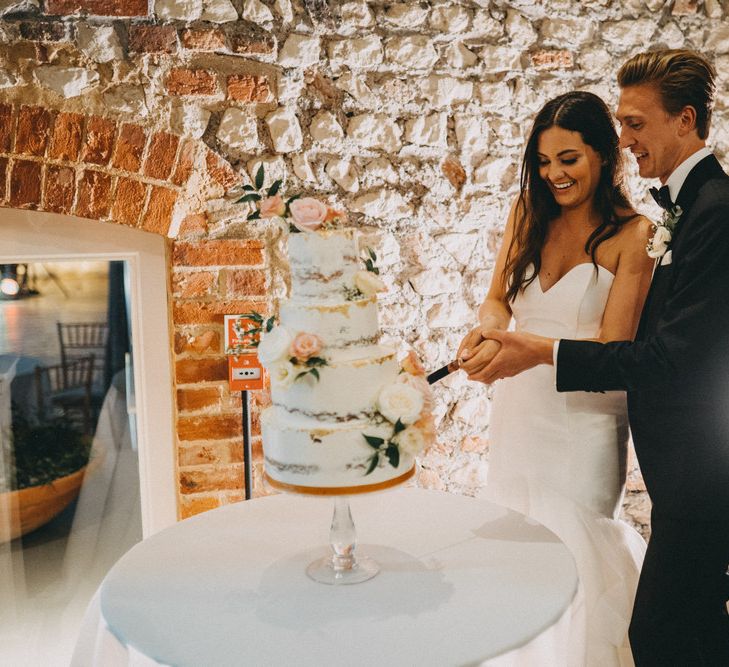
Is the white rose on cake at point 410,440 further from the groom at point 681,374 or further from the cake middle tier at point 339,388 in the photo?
the groom at point 681,374

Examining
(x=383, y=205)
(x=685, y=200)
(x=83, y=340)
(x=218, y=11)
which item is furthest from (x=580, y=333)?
(x=83, y=340)

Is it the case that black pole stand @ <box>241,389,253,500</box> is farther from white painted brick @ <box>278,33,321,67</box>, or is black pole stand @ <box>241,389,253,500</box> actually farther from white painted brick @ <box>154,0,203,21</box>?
white painted brick @ <box>154,0,203,21</box>

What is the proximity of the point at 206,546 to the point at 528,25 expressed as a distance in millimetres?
2324

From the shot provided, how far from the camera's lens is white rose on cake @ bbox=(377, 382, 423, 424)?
1.40 m

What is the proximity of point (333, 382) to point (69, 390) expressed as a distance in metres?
1.72

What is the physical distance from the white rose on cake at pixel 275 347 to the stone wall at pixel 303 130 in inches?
48.5

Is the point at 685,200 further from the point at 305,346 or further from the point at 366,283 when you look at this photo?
the point at 305,346

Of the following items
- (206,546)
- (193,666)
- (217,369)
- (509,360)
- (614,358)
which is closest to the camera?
(193,666)

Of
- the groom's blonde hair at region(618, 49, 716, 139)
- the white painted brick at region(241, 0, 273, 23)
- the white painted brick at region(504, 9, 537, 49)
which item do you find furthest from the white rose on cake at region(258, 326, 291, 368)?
the white painted brick at region(504, 9, 537, 49)

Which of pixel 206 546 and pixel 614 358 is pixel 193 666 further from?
pixel 614 358

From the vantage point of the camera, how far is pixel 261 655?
1.24 meters

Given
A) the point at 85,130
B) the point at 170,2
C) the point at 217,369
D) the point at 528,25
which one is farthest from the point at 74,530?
the point at 528,25

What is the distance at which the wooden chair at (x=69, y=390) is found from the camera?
269 centimetres

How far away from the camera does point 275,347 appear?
138 centimetres
